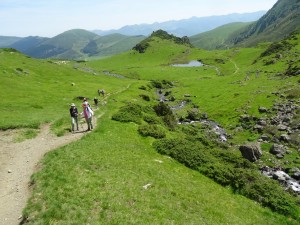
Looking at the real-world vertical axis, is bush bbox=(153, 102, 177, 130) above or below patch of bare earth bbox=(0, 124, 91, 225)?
below

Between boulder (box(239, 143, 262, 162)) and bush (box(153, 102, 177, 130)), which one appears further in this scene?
bush (box(153, 102, 177, 130))

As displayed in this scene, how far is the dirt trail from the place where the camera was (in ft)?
80.4

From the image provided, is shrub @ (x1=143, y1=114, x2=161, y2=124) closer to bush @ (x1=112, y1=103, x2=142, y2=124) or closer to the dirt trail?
bush @ (x1=112, y1=103, x2=142, y2=124)

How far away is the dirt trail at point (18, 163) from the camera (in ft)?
80.4

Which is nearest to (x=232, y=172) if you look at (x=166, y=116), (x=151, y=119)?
(x=151, y=119)

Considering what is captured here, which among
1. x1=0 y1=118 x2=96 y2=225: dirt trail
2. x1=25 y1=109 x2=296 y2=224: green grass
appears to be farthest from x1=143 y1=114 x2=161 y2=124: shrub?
x1=25 y1=109 x2=296 y2=224: green grass

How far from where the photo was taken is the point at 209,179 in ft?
114

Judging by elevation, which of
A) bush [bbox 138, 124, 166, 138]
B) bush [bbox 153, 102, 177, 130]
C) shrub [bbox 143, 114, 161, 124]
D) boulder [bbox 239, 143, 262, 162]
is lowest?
boulder [bbox 239, 143, 262, 162]

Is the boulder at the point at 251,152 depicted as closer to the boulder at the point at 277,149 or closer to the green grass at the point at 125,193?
the boulder at the point at 277,149

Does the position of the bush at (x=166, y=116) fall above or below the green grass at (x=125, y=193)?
below

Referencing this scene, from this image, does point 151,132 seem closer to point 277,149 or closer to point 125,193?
point 125,193

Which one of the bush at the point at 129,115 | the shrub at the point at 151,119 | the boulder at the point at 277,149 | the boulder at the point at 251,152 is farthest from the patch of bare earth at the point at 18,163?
the boulder at the point at 277,149

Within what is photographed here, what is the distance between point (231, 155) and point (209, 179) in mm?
8342

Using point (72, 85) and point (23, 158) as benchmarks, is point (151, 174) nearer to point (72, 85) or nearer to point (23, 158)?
point (23, 158)
